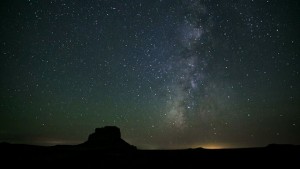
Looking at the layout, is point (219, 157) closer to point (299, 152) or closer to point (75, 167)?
point (299, 152)

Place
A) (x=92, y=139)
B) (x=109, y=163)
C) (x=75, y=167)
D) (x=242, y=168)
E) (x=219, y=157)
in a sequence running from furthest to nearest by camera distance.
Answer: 1. (x=92, y=139)
2. (x=219, y=157)
3. (x=109, y=163)
4. (x=75, y=167)
5. (x=242, y=168)

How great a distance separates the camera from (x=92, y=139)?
6894 cm

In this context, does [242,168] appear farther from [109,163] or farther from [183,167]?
[109,163]

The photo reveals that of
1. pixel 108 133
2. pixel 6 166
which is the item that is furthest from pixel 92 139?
pixel 6 166

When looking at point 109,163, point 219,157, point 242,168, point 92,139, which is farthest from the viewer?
point 92,139

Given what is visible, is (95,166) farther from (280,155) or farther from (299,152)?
(299,152)

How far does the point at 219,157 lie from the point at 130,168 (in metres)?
5.39

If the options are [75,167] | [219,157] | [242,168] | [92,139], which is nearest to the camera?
Answer: [242,168]

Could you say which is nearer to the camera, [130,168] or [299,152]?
[130,168]

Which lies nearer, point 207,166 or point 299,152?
point 207,166

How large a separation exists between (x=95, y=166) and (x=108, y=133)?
6157 cm

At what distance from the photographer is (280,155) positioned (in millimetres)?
12406

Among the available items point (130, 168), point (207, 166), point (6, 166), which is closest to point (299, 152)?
point (207, 166)

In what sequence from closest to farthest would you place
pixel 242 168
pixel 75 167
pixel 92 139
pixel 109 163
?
pixel 242 168 → pixel 75 167 → pixel 109 163 → pixel 92 139
